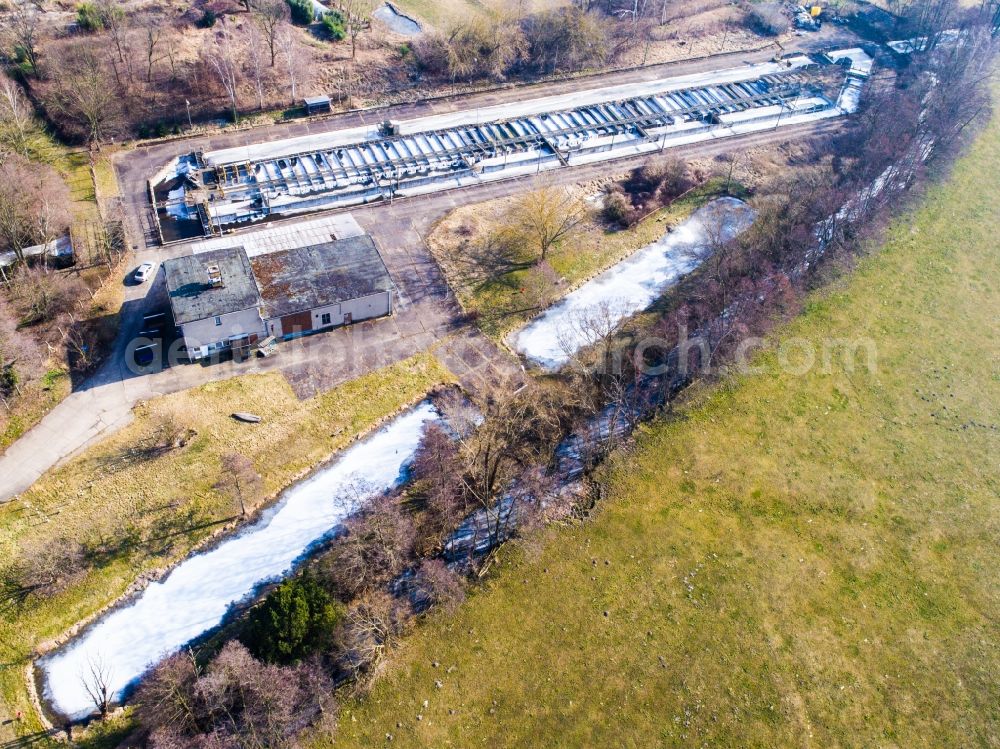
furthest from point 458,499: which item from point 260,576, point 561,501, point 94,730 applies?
point 94,730

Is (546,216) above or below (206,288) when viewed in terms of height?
above

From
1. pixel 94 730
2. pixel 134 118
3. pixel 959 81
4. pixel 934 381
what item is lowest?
pixel 94 730

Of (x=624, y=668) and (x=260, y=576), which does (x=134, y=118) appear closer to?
(x=260, y=576)

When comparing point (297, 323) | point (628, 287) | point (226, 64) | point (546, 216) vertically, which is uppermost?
point (226, 64)

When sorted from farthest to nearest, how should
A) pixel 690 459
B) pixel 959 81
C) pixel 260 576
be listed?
1. pixel 959 81
2. pixel 690 459
3. pixel 260 576

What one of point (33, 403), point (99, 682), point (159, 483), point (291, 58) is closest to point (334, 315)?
point (159, 483)

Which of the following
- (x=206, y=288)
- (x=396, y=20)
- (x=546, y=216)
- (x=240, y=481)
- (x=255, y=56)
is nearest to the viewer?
(x=240, y=481)

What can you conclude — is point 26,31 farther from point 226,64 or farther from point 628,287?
point 628,287

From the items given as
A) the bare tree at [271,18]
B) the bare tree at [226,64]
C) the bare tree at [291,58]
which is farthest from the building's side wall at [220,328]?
the bare tree at [271,18]
